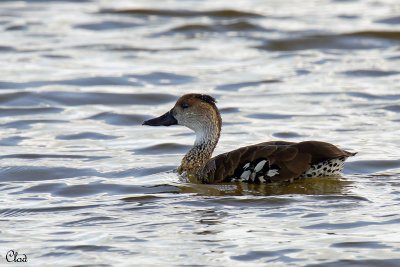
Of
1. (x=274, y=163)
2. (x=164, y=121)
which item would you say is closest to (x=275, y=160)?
(x=274, y=163)

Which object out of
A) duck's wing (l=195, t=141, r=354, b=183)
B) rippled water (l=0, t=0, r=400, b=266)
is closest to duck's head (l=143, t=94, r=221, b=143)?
rippled water (l=0, t=0, r=400, b=266)

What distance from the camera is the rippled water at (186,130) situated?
7.03 metres

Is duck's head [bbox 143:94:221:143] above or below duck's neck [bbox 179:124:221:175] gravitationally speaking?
above

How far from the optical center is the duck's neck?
10062mm

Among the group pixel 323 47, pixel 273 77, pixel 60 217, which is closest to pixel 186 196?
pixel 60 217

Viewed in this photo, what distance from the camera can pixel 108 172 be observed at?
396 inches

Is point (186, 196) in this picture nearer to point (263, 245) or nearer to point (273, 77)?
point (263, 245)

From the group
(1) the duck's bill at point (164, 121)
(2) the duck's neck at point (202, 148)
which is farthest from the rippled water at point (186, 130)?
(1) the duck's bill at point (164, 121)

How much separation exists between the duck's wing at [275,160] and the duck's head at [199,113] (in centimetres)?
121

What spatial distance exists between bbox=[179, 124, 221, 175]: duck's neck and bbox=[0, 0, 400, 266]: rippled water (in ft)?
1.04

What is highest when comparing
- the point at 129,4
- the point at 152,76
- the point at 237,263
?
the point at 129,4

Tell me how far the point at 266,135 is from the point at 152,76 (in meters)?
4.73

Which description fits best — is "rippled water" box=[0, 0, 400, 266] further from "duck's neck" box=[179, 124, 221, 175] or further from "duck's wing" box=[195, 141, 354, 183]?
"duck's neck" box=[179, 124, 221, 175]

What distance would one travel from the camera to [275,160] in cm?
869
